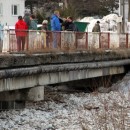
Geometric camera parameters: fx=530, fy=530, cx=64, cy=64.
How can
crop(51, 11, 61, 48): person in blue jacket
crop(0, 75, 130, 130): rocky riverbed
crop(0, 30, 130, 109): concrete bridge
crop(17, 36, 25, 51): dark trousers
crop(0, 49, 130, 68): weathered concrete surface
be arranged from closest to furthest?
crop(0, 75, 130, 130): rocky riverbed < crop(0, 49, 130, 68): weathered concrete surface < crop(0, 30, 130, 109): concrete bridge < crop(17, 36, 25, 51): dark trousers < crop(51, 11, 61, 48): person in blue jacket

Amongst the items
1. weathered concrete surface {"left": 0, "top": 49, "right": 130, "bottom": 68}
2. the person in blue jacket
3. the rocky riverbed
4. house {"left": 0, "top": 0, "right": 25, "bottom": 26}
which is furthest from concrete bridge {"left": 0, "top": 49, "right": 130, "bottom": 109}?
house {"left": 0, "top": 0, "right": 25, "bottom": 26}

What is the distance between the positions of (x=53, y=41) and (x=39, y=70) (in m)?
2.98

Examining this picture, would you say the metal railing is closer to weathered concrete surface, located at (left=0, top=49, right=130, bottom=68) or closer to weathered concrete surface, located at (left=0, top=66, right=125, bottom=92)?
weathered concrete surface, located at (left=0, top=49, right=130, bottom=68)

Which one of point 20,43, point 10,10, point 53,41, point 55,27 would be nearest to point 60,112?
point 20,43

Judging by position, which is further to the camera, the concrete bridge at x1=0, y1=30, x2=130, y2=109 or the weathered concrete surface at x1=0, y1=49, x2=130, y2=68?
the concrete bridge at x1=0, y1=30, x2=130, y2=109

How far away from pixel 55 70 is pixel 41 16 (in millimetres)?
33785

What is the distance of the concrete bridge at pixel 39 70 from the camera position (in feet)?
51.2

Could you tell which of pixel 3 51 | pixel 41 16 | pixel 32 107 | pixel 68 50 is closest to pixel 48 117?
pixel 32 107

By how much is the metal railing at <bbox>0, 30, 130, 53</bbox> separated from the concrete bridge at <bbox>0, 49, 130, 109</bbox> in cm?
60

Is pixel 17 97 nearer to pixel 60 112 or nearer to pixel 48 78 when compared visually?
pixel 48 78

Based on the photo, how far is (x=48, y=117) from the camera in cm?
1627

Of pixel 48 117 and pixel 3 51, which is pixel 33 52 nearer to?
pixel 3 51

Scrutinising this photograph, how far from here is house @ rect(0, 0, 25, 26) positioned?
4916cm

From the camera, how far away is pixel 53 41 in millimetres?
19500
